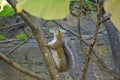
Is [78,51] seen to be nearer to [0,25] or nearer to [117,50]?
[117,50]

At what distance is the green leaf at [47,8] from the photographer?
0.18 metres

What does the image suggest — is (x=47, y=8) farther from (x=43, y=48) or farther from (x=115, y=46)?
(x=115, y=46)

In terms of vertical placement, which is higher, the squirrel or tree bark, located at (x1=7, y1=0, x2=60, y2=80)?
tree bark, located at (x1=7, y1=0, x2=60, y2=80)

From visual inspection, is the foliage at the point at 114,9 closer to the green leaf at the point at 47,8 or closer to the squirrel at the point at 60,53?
the green leaf at the point at 47,8

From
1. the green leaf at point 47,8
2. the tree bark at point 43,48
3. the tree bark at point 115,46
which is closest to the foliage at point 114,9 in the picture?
the green leaf at point 47,8

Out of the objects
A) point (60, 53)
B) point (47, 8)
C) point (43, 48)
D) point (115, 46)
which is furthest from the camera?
point (115, 46)

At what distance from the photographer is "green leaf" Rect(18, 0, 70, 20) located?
0.60 feet

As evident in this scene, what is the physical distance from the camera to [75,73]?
7.13ft

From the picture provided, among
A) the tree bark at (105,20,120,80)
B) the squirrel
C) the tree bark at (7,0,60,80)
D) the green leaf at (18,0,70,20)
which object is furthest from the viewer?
the tree bark at (105,20,120,80)

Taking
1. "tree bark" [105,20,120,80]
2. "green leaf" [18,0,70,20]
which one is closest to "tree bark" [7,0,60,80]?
"tree bark" [105,20,120,80]

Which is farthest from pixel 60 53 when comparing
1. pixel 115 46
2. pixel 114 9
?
pixel 114 9

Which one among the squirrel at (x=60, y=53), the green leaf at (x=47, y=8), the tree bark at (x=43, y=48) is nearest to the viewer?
the green leaf at (x=47, y=8)

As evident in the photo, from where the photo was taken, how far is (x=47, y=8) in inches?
7.4

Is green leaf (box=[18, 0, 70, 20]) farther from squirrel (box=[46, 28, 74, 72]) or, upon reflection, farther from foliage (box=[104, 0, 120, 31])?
squirrel (box=[46, 28, 74, 72])
